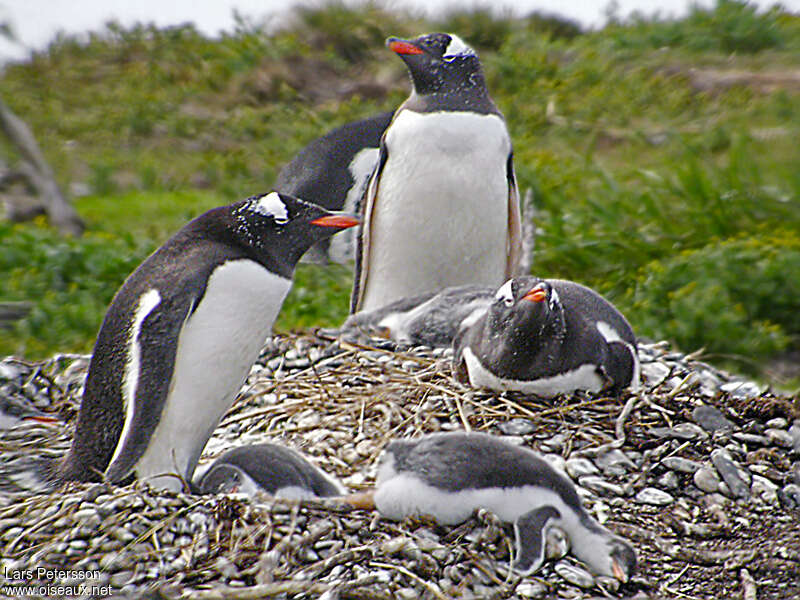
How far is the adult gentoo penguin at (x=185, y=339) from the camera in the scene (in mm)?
3201

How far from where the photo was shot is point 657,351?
16.1 ft

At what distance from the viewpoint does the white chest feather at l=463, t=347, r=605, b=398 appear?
385cm

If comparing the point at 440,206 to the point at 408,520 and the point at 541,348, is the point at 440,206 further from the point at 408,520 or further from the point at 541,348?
the point at 408,520

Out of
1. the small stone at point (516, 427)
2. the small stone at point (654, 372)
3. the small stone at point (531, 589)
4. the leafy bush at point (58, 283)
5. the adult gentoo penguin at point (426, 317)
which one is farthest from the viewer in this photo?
the leafy bush at point (58, 283)

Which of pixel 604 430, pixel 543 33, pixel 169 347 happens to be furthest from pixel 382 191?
pixel 543 33

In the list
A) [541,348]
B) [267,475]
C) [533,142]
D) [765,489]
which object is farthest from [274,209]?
→ [533,142]

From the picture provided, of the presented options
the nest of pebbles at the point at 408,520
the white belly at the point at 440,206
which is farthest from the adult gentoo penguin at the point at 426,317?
the white belly at the point at 440,206

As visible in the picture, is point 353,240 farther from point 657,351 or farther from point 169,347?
point 169,347

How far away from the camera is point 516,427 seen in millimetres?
3744

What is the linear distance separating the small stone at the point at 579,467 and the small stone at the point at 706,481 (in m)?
0.33

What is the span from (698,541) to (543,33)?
1289cm

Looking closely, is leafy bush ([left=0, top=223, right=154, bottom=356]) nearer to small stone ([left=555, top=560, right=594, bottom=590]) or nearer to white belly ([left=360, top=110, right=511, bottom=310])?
white belly ([left=360, top=110, right=511, bottom=310])

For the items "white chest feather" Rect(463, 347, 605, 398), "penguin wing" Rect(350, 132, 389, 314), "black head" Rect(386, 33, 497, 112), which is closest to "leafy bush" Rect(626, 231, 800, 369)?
"penguin wing" Rect(350, 132, 389, 314)

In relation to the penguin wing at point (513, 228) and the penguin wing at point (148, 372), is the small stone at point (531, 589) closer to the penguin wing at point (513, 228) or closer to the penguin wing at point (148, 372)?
the penguin wing at point (148, 372)
